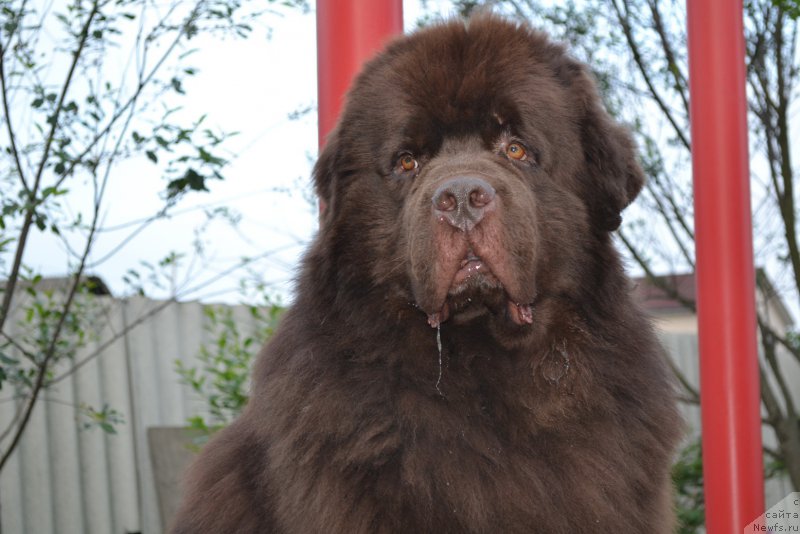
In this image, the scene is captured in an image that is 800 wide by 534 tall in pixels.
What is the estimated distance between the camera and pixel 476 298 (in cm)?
253

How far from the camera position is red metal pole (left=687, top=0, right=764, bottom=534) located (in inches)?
149

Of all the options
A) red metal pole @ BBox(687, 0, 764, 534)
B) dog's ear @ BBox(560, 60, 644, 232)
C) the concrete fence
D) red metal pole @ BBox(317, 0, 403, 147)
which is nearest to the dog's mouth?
dog's ear @ BBox(560, 60, 644, 232)

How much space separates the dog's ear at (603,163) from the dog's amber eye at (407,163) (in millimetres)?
512

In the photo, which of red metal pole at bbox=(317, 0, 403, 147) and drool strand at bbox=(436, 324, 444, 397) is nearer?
drool strand at bbox=(436, 324, 444, 397)

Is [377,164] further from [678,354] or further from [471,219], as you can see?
[678,354]

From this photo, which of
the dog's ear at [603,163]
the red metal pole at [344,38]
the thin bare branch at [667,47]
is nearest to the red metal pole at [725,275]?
the dog's ear at [603,163]

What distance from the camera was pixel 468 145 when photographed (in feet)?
8.95

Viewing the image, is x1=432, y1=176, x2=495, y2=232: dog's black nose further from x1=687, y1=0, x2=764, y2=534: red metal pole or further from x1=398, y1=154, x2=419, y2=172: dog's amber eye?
x1=687, y1=0, x2=764, y2=534: red metal pole

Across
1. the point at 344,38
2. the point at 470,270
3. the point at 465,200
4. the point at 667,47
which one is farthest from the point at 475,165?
the point at 667,47

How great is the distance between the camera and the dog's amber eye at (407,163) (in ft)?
9.11

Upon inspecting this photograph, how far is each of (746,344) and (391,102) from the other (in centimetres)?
197

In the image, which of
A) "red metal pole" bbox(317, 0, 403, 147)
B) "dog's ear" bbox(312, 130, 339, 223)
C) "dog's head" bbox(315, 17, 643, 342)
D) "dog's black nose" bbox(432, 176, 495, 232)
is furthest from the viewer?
"red metal pole" bbox(317, 0, 403, 147)

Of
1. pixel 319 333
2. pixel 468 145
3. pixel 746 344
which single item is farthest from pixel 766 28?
pixel 319 333

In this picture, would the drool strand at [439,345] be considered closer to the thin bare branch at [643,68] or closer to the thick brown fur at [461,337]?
the thick brown fur at [461,337]
